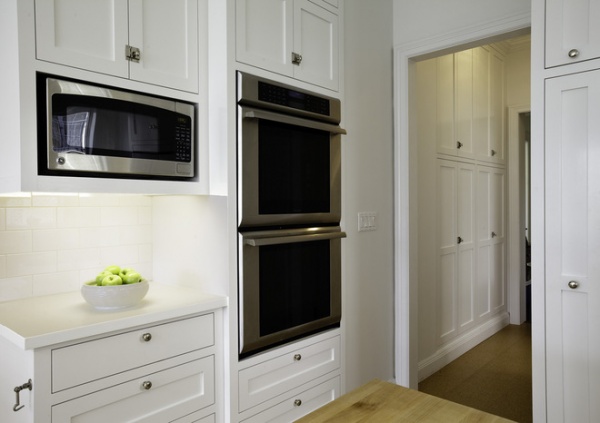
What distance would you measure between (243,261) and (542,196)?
4.57 feet

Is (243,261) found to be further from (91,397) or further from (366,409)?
(366,409)

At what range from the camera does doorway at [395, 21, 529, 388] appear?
2875 mm

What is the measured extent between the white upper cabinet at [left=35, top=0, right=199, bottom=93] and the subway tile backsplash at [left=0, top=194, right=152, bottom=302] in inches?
26.7

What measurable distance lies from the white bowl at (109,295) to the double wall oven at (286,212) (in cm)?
43

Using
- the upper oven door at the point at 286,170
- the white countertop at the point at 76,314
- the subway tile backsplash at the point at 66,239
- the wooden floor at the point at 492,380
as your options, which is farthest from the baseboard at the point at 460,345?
the subway tile backsplash at the point at 66,239

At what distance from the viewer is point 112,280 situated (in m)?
1.60

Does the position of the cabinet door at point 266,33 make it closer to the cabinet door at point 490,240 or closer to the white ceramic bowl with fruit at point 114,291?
the white ceramic bowl with fruit at point 114,291

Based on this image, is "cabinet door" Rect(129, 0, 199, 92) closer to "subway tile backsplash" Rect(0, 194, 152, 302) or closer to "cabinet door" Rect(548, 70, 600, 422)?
"subway tile backsplash" Rect(0, 194, 152, 302)

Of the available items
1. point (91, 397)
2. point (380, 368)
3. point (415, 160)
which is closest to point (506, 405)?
point (380, 368)

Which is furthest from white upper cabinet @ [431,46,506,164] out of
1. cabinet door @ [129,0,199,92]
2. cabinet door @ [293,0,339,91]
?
cabinet door @ [129,0,199,92]

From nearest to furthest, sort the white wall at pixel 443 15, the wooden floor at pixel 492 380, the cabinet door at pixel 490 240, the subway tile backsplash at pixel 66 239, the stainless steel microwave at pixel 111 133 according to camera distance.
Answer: the stainless steel microwave at pixel 111 133
the subway tile backsplash at pixel 66 239
the white wall at pixel 443 15
the wooden floor at pixel 492 380
the cabinet door at pixel 490 240

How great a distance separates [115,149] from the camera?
62.8 inches

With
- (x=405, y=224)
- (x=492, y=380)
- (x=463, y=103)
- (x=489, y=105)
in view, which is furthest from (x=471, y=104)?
(x=492, y=380)

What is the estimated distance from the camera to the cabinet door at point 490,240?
422 cm
